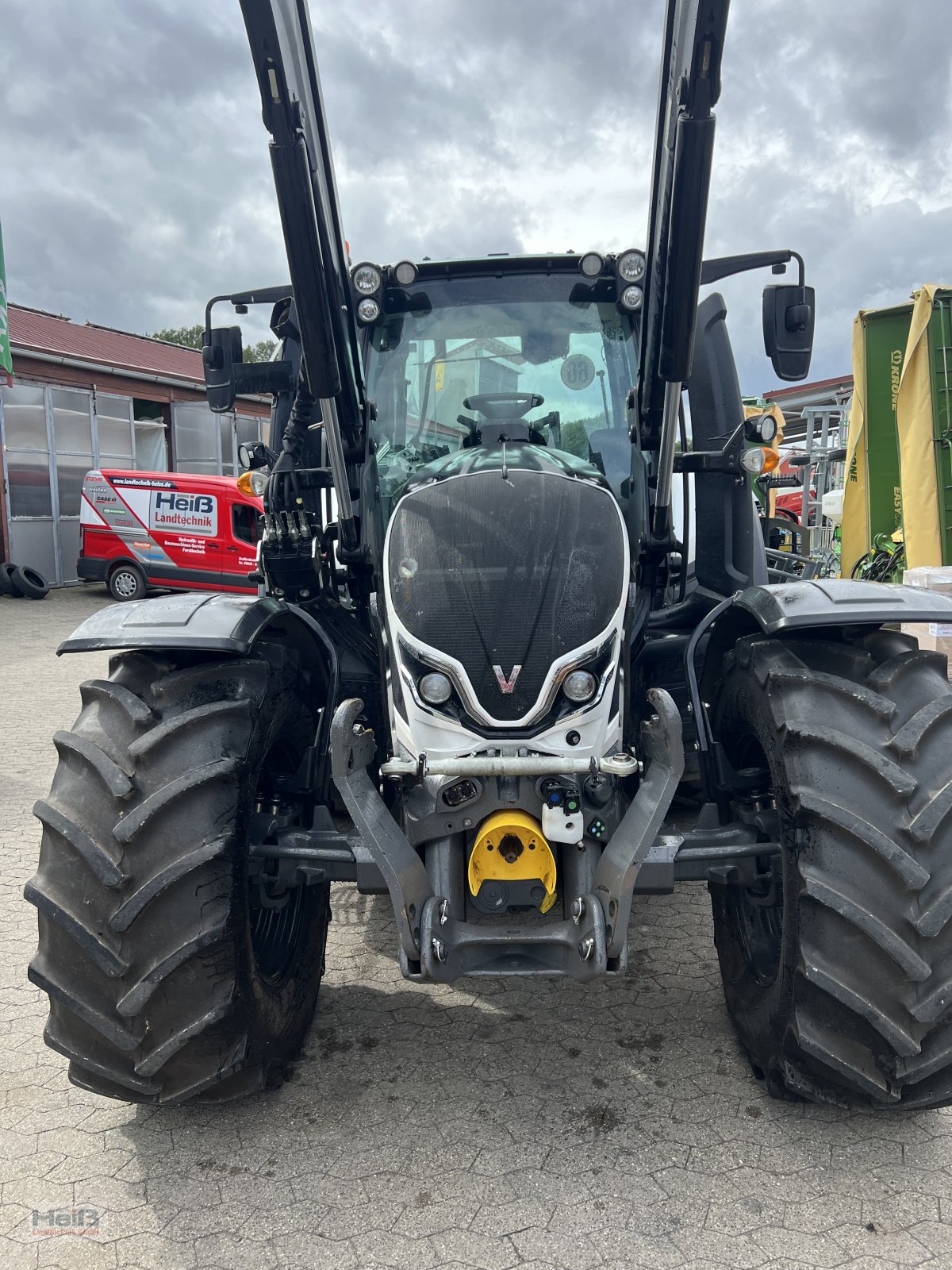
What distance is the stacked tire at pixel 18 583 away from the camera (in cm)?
1772

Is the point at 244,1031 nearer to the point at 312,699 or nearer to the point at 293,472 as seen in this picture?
the point at 312,699

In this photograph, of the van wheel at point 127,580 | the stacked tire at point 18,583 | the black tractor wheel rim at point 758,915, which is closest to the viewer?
the black tractor wheel rim at point 758,915

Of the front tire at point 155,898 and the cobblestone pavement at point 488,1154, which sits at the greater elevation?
the front tire at point 155,898

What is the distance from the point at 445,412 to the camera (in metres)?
3.60

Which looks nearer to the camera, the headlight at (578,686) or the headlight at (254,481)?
the headlight at (578,686)

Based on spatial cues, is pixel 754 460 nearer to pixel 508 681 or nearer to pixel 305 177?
pixel 508 681

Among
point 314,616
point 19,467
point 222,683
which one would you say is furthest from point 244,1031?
point 19,467

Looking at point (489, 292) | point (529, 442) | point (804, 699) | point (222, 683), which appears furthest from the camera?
point (489, 292)

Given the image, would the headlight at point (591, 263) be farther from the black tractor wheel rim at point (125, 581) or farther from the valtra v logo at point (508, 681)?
the black tractor wheel rim at point (125, 581)

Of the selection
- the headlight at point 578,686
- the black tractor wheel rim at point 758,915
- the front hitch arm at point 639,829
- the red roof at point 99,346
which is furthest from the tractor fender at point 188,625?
the red roof at point 99,346

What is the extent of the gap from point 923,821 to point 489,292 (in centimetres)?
241

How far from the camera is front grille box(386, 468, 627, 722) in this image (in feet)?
8.36

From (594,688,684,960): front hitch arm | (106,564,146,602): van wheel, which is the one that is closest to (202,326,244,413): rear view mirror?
(594,688,684,960): front hitch arm

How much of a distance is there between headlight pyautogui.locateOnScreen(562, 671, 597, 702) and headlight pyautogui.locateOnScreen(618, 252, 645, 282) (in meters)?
1.72
